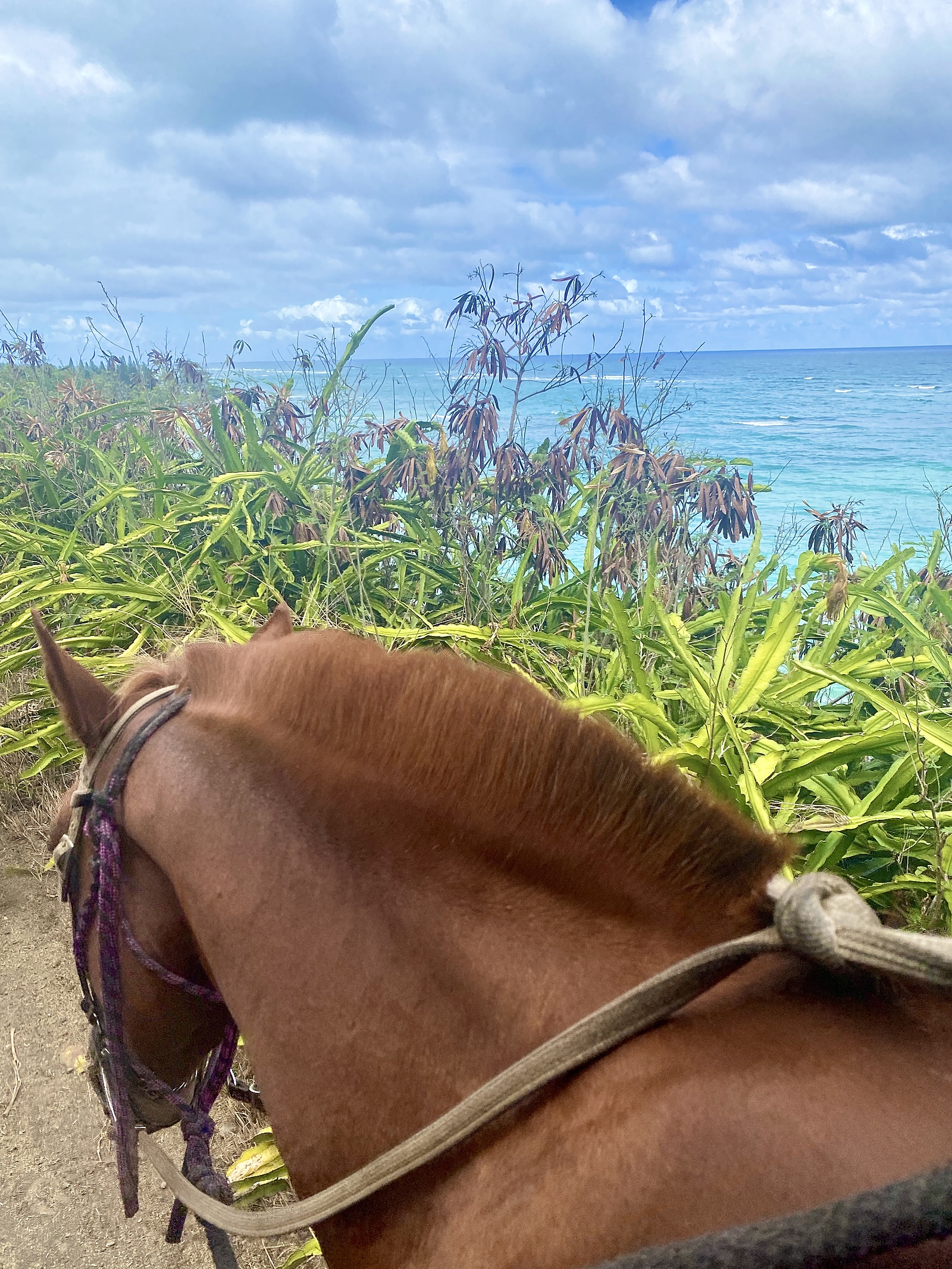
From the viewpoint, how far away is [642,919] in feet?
2.76

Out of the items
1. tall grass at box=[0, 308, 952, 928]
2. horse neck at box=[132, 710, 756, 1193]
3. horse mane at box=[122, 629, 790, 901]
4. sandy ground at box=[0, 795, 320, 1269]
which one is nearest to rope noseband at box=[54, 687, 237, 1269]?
horse neck at box=[132, 710, 756, 1193]

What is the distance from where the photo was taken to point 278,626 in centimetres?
131

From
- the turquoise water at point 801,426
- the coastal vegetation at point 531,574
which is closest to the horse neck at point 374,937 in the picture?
the coastal vegetation at point 531,574

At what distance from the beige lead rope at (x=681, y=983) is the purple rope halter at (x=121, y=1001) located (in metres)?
0.48

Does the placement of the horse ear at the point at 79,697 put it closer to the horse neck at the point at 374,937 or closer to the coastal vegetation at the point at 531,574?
the horse neck at the point at 374,937

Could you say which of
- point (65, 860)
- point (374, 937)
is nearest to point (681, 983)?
point (374, 937)

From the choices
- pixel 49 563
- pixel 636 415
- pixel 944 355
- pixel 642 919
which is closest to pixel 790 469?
pixel 636 415

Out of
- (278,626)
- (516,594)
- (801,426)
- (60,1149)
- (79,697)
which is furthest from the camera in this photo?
(801,426)

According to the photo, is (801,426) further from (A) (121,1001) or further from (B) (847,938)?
(A) (121,1001)

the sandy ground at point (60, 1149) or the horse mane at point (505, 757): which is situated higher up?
the horse mane at point (505, 757)

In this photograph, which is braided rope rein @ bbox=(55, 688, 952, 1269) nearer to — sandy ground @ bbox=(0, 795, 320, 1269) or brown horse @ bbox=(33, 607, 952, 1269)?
brown horse @ bbox=(33, 607, 952, 1269)

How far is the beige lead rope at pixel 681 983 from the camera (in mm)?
672

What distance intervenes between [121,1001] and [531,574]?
236 centimetres

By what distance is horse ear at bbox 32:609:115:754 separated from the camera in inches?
44.1
